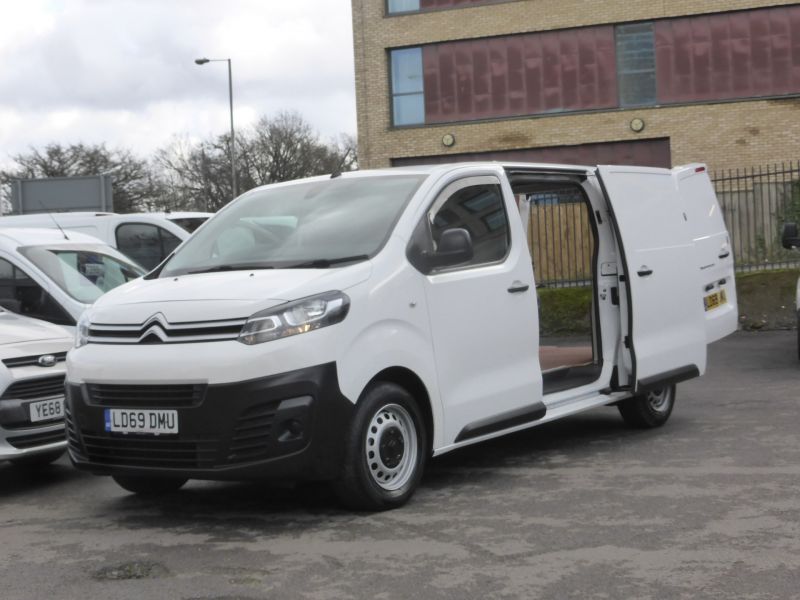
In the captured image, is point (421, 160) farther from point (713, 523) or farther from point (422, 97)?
point (713, 523)

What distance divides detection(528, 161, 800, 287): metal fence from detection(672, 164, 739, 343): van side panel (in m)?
5.06

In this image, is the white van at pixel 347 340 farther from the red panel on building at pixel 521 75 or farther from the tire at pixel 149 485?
the red panel on building at pixel 521 75

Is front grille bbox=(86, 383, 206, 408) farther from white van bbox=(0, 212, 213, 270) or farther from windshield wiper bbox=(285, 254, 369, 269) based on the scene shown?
white van bbox=(0, 212, 213, 270)

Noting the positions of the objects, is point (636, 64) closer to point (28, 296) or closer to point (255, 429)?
point (28, 296)

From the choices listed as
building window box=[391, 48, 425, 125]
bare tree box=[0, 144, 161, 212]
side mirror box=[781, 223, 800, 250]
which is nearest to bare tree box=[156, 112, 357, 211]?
bare tree box=[0, 144, 161, 212]

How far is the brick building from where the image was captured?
3128 centimetres

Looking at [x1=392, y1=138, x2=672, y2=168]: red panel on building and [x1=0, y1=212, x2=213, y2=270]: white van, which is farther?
[x1=392, y1=138, x2=672, y2=168]: red panel on building

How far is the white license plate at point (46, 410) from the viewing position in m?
7.29

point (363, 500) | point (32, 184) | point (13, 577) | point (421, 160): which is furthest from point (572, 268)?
point (421, 160)

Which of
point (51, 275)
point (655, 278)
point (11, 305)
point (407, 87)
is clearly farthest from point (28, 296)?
point (407, 87)

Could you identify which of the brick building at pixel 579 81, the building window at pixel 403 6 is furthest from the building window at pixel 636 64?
the building window at pixel 403 6

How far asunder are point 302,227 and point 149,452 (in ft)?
5.31

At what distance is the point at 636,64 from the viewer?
1267 inches

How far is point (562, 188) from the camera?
836 centimetres
